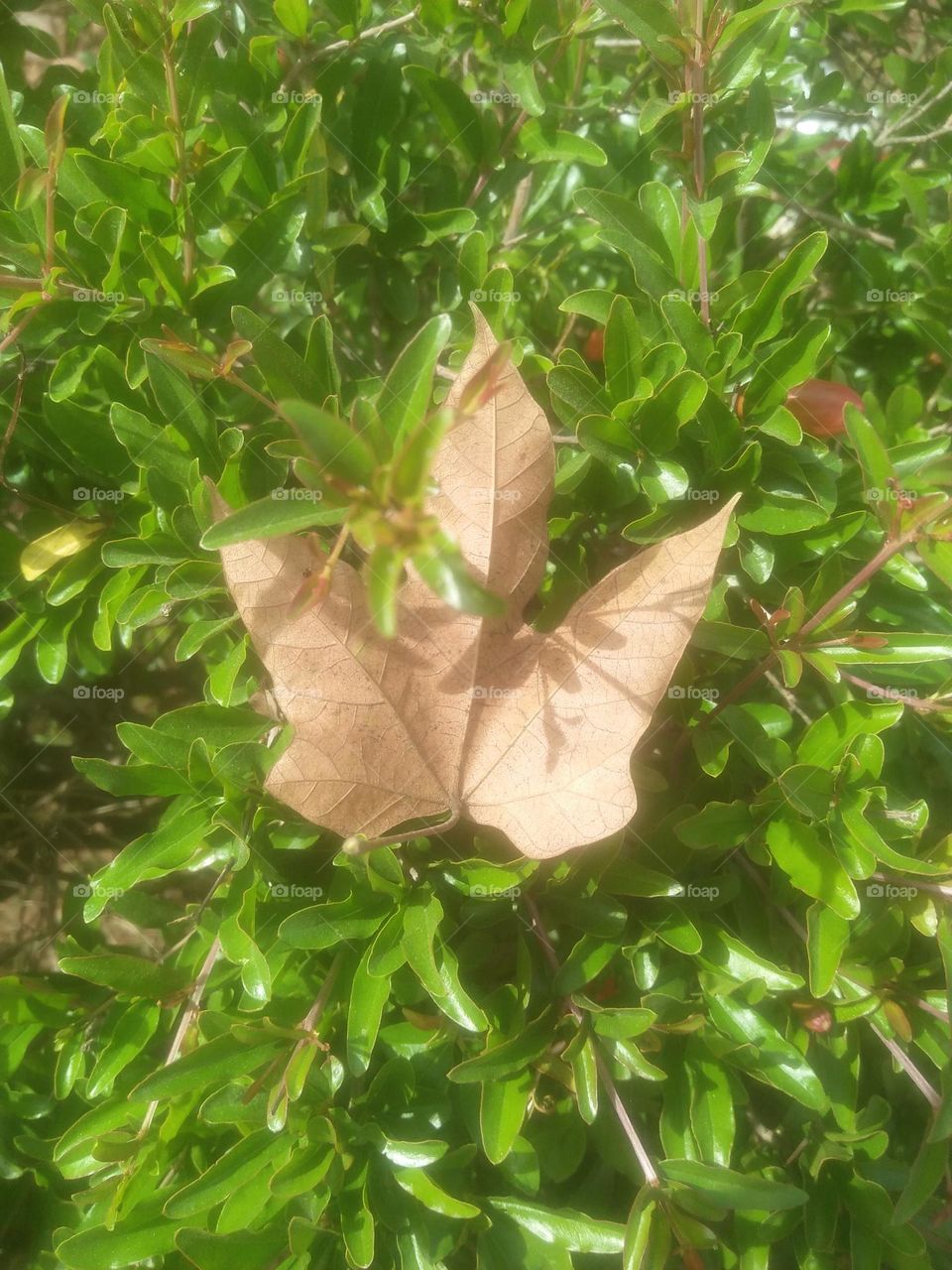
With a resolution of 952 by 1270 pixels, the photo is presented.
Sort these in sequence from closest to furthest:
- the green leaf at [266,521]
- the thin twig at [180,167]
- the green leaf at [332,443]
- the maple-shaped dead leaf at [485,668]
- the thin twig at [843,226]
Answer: the green leaf at [332,443], the green leaf at [266,521], the maple-shaped dead leaf at [485,668], the thin twig at [180,167], the thin twig at [843,226]

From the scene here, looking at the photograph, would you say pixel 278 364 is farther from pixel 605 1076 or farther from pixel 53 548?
pixel 605 1076

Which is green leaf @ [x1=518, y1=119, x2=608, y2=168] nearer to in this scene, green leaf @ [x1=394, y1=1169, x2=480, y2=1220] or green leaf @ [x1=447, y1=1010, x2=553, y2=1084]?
green leaf @ [x1=447, y1=1010, x2=553, y2=1084]

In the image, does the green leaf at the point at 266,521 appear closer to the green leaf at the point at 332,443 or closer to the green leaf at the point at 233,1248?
the green leaf at the point at 332,443

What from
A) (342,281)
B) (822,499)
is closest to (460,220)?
(342,281)

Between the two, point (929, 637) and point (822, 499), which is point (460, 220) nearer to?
point (822, 499)

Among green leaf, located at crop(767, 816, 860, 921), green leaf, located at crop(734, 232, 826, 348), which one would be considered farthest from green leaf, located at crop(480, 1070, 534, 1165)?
green leaf, located at crop(734, 232, 826, 348)

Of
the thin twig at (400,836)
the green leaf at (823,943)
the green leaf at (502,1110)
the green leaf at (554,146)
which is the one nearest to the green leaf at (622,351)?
the green leaf at (554,146)
